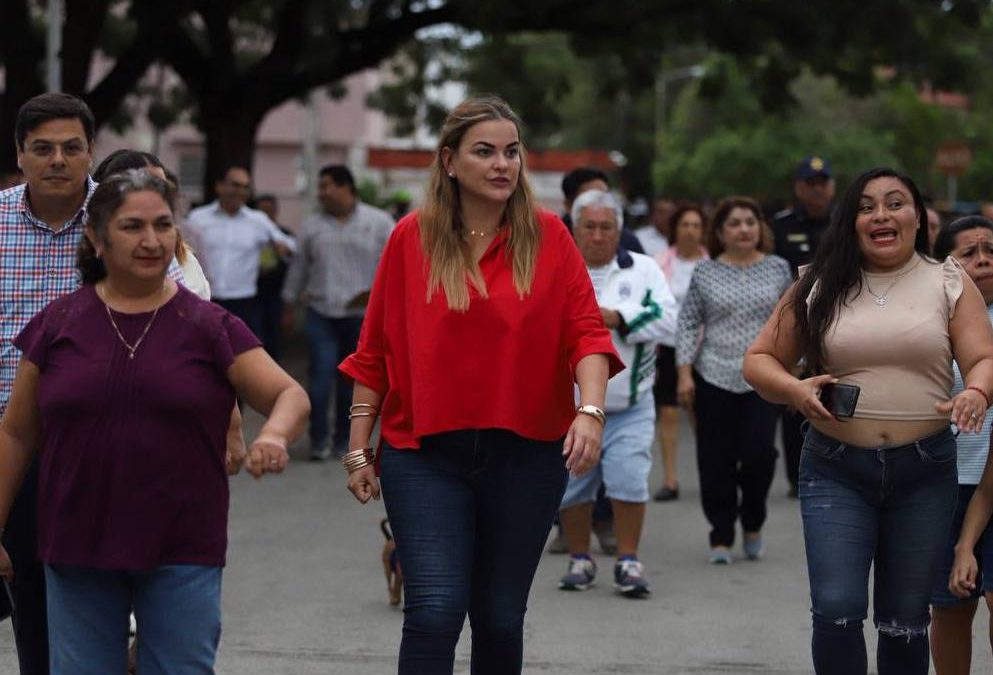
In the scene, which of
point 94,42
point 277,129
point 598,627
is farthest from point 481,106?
point 277,129

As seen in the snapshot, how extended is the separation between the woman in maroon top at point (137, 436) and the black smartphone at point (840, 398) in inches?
64.0

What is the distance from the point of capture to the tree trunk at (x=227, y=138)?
21750mm

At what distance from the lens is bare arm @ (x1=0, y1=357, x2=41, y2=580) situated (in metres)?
4.45

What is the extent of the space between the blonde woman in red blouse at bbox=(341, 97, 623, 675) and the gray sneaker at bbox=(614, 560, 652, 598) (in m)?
3.35

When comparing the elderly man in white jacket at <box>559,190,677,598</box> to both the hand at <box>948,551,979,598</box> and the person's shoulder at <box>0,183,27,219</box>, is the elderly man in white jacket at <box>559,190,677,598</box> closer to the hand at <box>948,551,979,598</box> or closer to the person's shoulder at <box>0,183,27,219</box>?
the hand at <box>948,551,979,598</box>

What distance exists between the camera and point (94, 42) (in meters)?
17.9

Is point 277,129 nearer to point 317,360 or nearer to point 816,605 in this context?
point 317,360

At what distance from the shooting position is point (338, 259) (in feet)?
44.0

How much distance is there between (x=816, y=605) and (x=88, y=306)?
2.20 meters

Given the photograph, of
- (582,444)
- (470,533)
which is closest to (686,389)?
(470,533)

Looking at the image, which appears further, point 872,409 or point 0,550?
point 872,409

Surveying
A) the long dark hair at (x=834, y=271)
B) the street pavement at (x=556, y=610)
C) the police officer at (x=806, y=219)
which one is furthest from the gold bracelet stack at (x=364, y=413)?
the police officer at (x=806, y=219)

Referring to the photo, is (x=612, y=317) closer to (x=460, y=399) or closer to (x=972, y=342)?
(x=972, y=342)

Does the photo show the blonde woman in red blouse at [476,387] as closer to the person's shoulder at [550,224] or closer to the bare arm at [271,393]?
the person's shoulder at [550,224]
